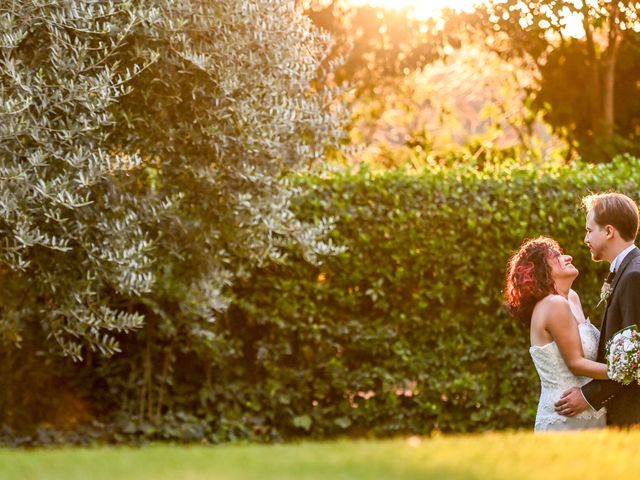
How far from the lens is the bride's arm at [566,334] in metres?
6.02

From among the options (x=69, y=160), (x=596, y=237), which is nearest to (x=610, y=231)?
(x=596, y=237)

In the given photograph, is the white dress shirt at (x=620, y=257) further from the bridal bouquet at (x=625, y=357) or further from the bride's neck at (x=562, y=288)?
the bridal bouquet at (x=625, y=357)

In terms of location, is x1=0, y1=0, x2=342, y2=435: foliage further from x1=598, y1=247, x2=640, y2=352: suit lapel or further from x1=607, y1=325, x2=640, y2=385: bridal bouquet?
x1=607, y1=325, x2=640, y2=385: bridal bouquet

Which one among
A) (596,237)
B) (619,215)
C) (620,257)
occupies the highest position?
(619,215)

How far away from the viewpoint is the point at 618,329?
5.88 metres

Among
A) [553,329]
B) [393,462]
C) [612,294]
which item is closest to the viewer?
[393,462]

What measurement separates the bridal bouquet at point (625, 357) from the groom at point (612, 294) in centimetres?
13

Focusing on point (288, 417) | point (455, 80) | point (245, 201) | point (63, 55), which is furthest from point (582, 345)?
point (455, 80)

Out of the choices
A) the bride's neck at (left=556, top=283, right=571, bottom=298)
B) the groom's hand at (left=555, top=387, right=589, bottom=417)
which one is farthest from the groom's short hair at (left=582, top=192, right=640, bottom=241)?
the groom's hand at (left=555, top=387, right=589, bottom=417)

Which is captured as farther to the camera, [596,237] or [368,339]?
[368,339]

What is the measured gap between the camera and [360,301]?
1077cm

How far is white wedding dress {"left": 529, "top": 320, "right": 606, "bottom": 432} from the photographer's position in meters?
6.10

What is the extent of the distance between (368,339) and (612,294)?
494 centimetres

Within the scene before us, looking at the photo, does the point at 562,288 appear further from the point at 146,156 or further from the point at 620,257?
the point at 146,156
